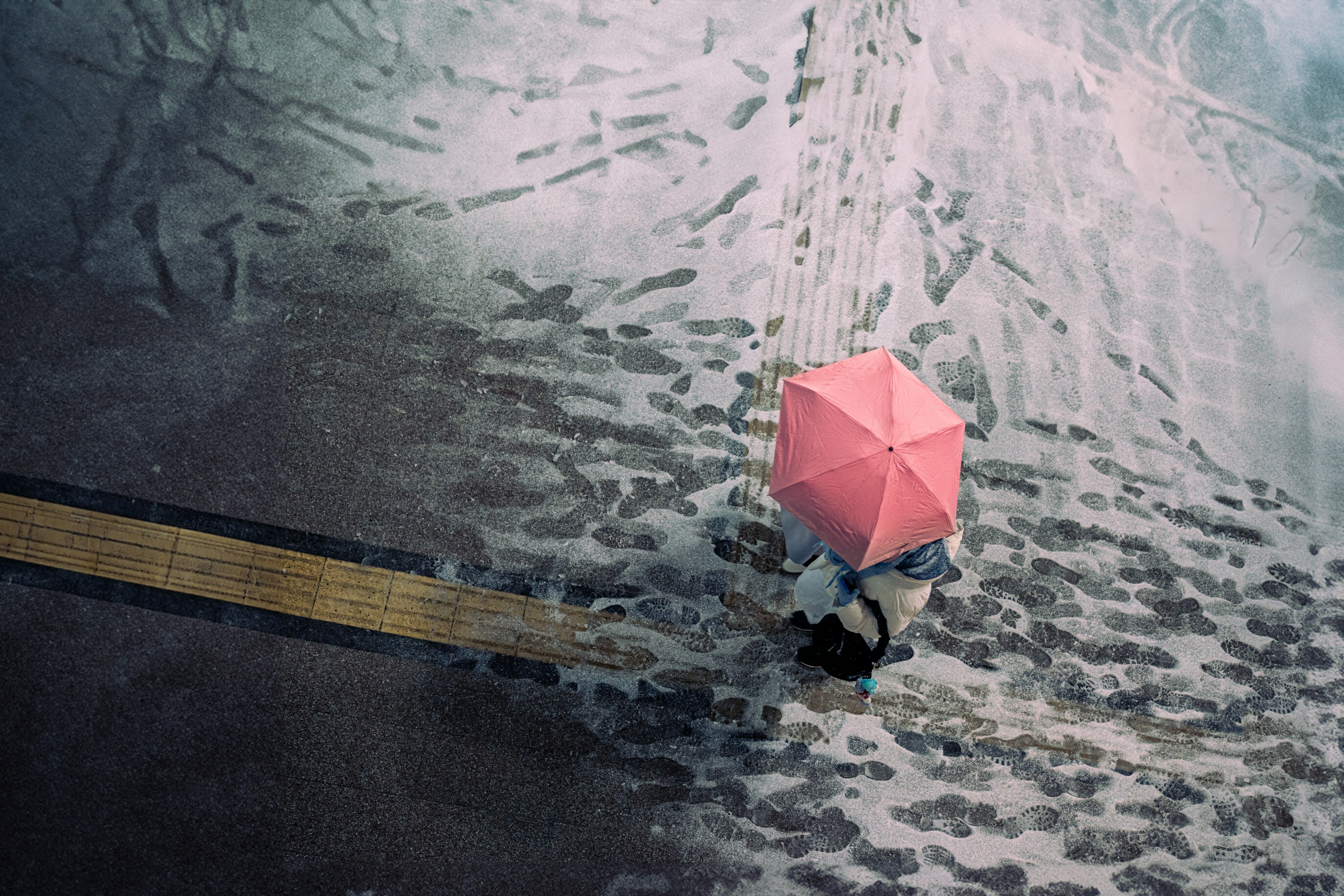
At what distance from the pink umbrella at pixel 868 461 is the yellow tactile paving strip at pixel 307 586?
1.64 metres

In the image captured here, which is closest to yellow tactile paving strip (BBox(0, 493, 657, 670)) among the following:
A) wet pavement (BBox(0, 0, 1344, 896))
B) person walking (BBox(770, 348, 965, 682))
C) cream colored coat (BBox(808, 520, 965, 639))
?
wet pavement (BBox(0, 0, 1344, 896))

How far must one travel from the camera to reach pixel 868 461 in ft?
9.66

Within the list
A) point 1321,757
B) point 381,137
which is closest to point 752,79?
point 381,137

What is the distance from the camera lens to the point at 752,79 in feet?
15.8

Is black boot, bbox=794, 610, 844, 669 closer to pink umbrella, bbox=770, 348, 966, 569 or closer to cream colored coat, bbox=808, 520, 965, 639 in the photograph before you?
cream colored coat, bbox=808, 520, 965, 639

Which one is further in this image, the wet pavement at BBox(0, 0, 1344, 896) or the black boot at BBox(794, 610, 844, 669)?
the wet pavement at BBox(0, 0, 1344, 896)

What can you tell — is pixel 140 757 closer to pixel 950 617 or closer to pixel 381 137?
pixel 381 137

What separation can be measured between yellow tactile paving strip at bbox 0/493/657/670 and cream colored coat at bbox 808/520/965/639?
134 cm

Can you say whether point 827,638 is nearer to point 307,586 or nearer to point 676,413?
point 676,413

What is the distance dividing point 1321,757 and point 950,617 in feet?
7.63

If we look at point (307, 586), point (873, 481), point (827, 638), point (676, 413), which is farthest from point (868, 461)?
point (307, 586)

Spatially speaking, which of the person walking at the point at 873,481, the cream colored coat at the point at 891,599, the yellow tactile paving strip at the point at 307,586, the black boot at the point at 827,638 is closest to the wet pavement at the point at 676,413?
the yellow tactile paving strip at the point at 307,586

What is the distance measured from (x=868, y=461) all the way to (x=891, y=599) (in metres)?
0.67

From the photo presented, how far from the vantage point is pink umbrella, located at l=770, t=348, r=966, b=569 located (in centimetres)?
293
